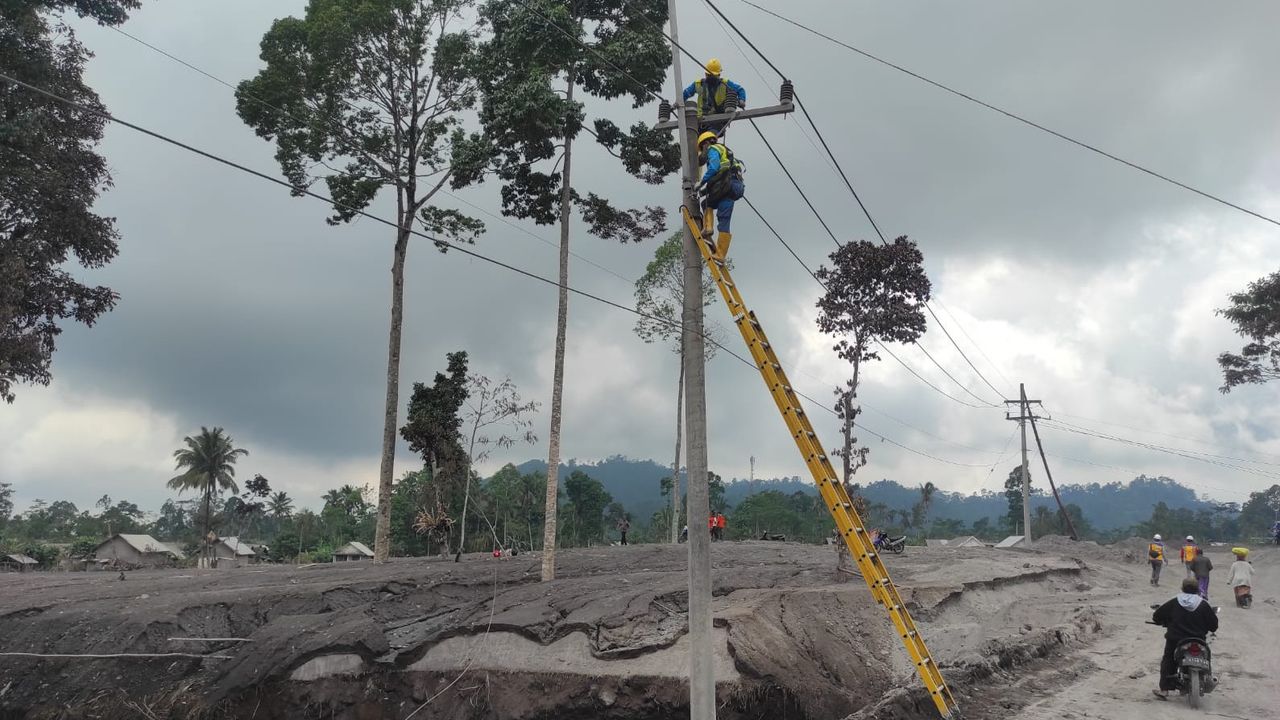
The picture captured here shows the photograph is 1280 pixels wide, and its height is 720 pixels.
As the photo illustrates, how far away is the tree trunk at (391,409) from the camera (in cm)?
2739

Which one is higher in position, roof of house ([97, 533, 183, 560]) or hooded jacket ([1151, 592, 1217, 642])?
hooded jacket ([1151, 592, 1217, 642])

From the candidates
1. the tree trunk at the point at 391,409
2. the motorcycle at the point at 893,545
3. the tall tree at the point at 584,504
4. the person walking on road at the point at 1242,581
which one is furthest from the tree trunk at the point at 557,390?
the tall tree at the point at 584,504

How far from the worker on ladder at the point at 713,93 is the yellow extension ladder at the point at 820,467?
1694mm

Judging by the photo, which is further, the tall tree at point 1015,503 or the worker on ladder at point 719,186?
the tall tree at point 1015,503

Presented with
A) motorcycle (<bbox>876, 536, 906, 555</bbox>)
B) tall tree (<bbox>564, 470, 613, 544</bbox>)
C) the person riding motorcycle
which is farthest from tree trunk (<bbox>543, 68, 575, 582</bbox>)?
tall tree (<bbox>564, 470, 613, 544</bbox>)

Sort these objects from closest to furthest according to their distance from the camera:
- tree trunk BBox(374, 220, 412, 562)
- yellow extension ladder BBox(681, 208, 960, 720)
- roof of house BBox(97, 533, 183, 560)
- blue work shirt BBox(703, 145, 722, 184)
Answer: yellow extension ladder BBox(681, 208, 960, 720), blue work shirt BBox(703, 145, 722, 184), tree trunk BBox(374, 220, 412, 562), roof of house BBox(97, 533, 183, 560)

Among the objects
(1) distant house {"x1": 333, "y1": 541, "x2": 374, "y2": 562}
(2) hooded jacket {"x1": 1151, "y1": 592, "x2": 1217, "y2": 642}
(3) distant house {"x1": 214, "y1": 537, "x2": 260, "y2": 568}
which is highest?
(2) hooded jacket {"x1": 1151, "y1": 592, "x2": 1217, "y2": 642}

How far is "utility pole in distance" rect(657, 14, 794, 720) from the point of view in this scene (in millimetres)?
9148

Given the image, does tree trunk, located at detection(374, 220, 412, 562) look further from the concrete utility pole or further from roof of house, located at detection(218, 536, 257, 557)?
roof of house, located at detection(218, 536, 257, 557)

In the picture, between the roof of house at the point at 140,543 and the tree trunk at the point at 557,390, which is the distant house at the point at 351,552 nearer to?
the roof of house at the point at 140,543

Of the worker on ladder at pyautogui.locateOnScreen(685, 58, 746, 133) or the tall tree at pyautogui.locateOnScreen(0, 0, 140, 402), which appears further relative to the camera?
the tall tree at pyautogui.locateOnScreen(0, 0, 140, 402)

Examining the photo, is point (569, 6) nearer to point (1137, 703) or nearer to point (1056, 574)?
point (1137, 703)

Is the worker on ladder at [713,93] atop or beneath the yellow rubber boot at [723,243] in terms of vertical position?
atop

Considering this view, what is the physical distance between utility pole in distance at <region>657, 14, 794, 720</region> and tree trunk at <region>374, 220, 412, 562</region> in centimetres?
1940
